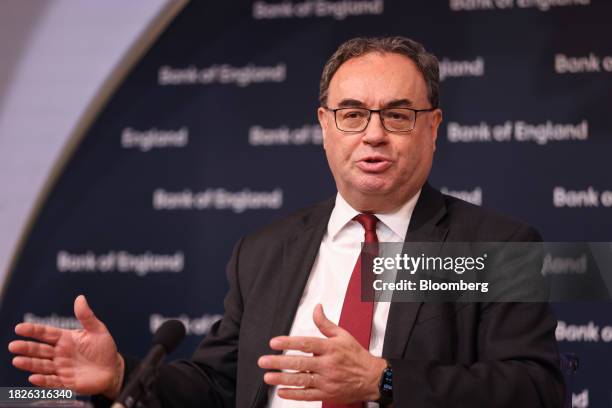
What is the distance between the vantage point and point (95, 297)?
4.08 meters

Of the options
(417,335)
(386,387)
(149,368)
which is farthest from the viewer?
(417,335)

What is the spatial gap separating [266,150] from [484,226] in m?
1.67

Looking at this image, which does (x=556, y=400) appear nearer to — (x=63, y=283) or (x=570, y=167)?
(x=570, y=167)

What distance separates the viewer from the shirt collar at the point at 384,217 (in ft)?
8.21

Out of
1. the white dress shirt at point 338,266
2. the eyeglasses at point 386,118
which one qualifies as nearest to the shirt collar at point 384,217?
the white dress shirt at point 338,266

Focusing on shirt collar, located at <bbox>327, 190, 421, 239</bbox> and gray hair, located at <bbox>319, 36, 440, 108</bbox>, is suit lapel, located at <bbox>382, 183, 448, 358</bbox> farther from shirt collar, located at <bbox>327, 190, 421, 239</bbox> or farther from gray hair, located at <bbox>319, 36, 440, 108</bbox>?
gray hair, located at <bbox>319, 36, 440, 108</bbox>

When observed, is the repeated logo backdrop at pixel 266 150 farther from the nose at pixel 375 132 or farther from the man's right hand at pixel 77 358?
the man's right hand at pixel 77 358

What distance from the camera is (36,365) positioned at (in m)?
2.04

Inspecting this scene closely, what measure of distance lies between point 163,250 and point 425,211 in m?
1.84

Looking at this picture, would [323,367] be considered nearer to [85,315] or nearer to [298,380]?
[298,380]

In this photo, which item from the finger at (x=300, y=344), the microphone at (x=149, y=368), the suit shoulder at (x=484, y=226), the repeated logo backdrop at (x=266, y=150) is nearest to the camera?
the microphone at (x=149, y=368)

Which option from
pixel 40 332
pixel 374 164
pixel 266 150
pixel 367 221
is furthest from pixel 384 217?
pixel 266 150

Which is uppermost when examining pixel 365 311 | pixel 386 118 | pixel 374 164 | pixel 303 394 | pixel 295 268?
pixel 386 118

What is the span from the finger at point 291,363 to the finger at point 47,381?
54 centimetres
